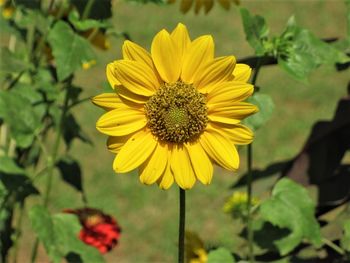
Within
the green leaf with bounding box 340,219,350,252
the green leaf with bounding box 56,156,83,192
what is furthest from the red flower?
the green leaf with bounding box 340,219,350,252

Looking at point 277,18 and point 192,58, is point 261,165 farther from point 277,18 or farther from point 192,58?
point 192,58

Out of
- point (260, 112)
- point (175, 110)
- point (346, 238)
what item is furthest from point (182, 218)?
point (346, 238)

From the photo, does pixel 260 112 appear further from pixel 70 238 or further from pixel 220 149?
pixel 70 238

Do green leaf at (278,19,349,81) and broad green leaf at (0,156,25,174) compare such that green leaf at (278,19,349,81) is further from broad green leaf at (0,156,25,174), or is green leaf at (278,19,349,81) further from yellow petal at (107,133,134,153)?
broad green leaf at (0,156,25,174)

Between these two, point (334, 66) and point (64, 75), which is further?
point (334, 66)

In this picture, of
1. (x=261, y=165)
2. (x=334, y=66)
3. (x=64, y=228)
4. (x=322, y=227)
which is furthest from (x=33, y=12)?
(x=261, y=165)

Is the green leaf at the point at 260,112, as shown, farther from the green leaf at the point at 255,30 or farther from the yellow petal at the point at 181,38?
the yellow petal at the point at 181,38
